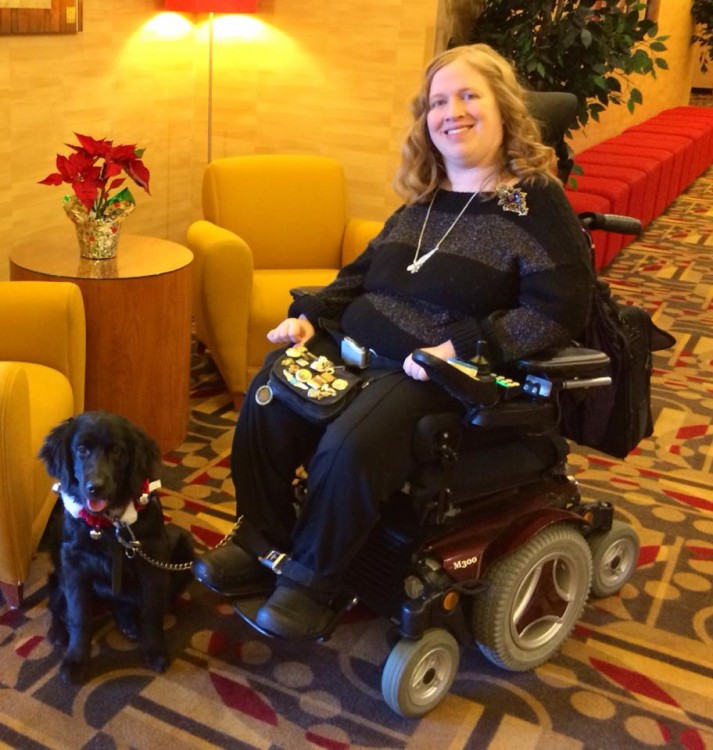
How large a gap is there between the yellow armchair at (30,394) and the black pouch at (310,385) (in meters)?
0.53

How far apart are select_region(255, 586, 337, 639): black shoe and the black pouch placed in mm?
356

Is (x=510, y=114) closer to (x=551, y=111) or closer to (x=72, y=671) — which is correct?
(x=551, y=111)

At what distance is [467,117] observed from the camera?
81.6 inches

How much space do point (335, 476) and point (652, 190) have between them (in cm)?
511

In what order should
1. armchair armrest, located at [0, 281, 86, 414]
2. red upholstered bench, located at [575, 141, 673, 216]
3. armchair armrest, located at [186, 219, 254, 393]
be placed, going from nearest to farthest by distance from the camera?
1. armchair armrest, located at [0, 281, 86, 414]
2. armchair armrest, located at [186, 219, 254, 393]
3. red upholstered bench, located at [575, 141, 673, 216]

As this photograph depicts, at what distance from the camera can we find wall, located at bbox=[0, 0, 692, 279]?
10.7 feet

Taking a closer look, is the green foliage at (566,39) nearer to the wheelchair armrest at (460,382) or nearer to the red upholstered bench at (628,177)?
the red upholstered bench at (628,177)

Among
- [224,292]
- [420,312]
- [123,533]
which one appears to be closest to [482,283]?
[420,312]

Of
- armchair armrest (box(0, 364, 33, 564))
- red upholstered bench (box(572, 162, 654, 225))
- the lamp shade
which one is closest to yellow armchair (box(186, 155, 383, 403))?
the lamp shade

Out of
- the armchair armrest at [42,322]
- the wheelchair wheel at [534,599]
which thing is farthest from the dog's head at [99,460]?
the wheelchair wheel at [534,599]

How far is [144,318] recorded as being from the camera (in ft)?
8.84

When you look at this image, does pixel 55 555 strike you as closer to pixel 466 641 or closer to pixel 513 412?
pixel 466 641

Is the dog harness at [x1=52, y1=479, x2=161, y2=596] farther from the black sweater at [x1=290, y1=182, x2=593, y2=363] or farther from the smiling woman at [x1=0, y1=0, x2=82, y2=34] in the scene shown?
the smiling woman at [x1=0, y1=0, x2=82, y2=34]

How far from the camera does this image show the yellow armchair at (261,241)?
3133 mm
